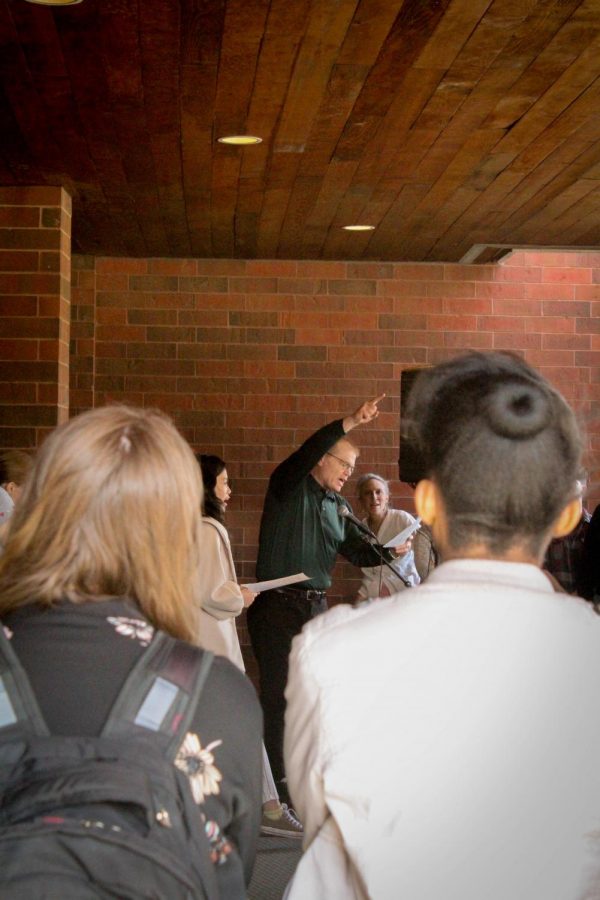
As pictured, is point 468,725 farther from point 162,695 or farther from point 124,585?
point 124,585

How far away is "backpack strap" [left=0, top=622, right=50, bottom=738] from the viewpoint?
126 centimetres

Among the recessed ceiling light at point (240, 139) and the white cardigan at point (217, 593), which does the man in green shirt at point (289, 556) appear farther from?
the recessed ceiling light at point (240, 139)

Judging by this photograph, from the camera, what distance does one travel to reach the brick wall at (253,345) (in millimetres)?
7547

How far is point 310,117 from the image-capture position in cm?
452

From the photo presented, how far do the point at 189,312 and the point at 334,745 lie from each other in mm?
6398

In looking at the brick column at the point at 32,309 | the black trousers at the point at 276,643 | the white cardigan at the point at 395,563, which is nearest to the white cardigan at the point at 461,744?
the black trousers at the point at 276,643

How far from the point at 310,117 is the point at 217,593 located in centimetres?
190

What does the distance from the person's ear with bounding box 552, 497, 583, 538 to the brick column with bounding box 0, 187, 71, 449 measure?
4527 millimetres

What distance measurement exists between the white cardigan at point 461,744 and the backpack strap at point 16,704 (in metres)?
0.31

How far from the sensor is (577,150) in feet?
16.5

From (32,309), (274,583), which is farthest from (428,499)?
(32,309)

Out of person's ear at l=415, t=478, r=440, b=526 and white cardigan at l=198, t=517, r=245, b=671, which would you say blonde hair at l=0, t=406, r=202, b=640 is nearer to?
person's ear at l=415, t=478, r=440, b=526

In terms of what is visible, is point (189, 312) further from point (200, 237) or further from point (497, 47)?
point (497, 47)

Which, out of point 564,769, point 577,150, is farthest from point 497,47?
point 564,769
